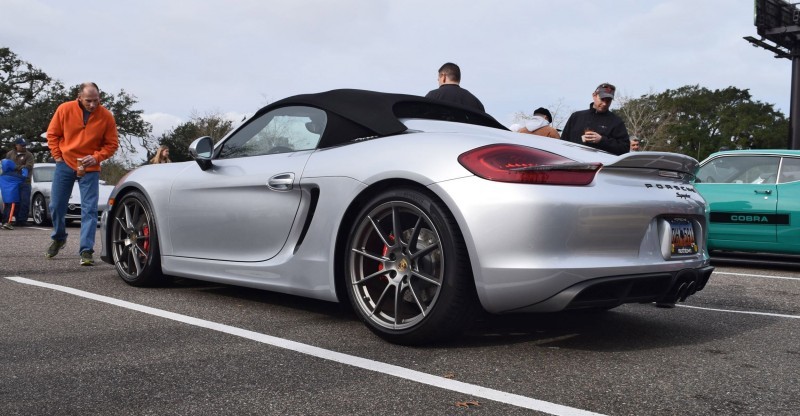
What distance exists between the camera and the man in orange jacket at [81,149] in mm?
6980

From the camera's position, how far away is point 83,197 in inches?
276

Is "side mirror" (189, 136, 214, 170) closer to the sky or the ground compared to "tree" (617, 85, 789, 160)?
closer to the ground

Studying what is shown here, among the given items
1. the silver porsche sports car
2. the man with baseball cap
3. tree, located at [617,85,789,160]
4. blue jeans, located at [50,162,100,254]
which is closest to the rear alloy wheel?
the man with baseball cap

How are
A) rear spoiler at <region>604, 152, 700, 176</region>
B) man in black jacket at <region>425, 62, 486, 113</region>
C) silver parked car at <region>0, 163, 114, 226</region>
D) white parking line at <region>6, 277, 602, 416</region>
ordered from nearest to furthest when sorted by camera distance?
white parking line at <region>6, 277, 602, 416</region> → rear spoiler at <region>604, 152, 700, 176</region> → man in black jacket at <region>425, 62, 486, 113</region> → silver parked car at <region>0, 163, 114, 226</region>

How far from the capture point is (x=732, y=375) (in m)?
3.18

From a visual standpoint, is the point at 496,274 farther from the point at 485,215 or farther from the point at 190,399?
the point at 190,399

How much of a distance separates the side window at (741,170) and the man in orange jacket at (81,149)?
21.1 feet

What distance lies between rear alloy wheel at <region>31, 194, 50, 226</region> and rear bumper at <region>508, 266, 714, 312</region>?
14151 mm

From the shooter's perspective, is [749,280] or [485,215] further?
[749,280]

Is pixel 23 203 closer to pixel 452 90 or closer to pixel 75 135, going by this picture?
pixel 75 135

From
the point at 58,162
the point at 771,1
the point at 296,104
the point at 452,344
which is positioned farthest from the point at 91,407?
the point at 771,1

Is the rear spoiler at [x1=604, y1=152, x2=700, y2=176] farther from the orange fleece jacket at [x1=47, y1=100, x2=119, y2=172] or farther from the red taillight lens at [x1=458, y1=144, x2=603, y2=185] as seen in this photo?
the orange fleece jacket at [x1=47, y1=100, x2=119, y2=172]

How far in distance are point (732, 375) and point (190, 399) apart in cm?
219

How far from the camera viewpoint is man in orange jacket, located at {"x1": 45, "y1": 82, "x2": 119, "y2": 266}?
22.9ft
